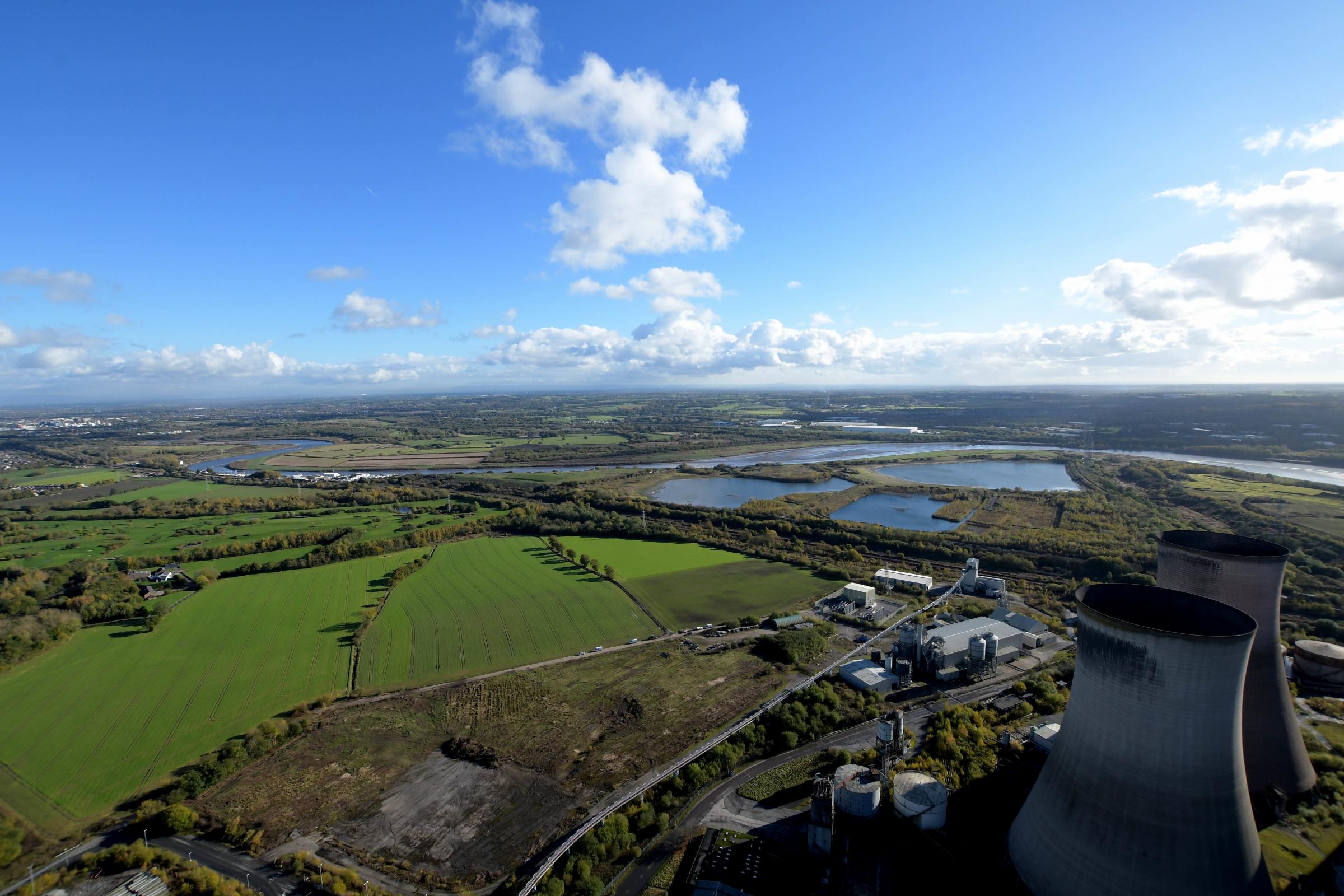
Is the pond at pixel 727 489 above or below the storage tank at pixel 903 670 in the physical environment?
above

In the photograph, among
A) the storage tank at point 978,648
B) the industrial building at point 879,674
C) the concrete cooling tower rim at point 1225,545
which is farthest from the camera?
the storage tank at point 978,648

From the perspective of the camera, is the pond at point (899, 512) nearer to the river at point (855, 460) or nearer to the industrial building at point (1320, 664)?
the river at point (855, 460)

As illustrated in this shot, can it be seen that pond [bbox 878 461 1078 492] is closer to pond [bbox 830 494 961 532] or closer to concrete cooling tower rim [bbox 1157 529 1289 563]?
pond [bbox 830 494 961 532]

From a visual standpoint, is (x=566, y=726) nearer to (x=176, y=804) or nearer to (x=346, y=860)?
(x=346, y=860)

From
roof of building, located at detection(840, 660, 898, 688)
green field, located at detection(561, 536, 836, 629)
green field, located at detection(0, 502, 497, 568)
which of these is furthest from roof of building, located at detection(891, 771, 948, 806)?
green field, located at detection(0, 502, 497, 568)

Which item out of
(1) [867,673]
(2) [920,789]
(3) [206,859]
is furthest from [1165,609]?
(3) [206,859]

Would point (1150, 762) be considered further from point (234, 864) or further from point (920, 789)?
point (234, 864)

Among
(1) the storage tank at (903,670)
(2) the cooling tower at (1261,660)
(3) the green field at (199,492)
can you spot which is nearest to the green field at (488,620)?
(1) the storage tank at (903,670)
